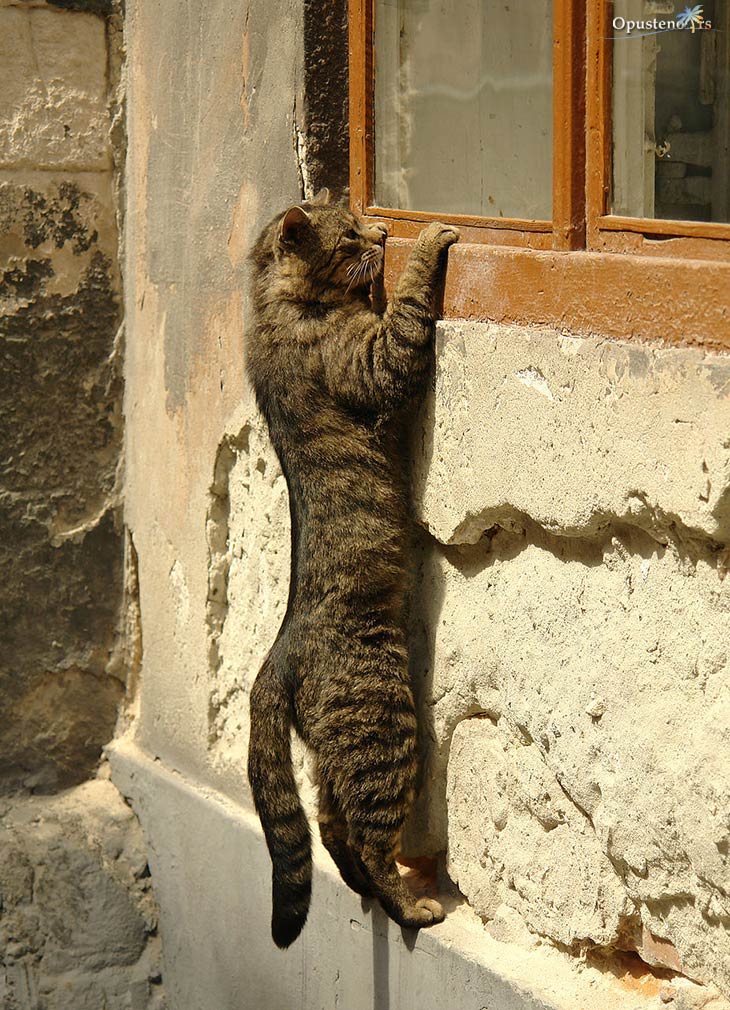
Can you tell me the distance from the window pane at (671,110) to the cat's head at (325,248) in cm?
91

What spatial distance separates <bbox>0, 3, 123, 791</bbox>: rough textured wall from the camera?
16.2 ft

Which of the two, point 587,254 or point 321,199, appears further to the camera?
point 321,199

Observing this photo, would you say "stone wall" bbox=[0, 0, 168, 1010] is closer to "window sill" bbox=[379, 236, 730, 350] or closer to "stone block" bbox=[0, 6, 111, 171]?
"stone block" bbox=[0, 6, 111, 171]

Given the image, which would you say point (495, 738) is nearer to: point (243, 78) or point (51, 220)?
point (243, 78)

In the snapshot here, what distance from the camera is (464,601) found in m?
3.60

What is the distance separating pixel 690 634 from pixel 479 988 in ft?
3.87

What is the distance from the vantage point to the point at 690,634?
281cm

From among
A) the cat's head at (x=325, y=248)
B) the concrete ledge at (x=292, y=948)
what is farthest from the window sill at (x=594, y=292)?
the concrete ledge at (x=292, y=948)

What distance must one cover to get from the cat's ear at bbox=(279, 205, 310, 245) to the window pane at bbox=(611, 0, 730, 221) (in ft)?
3.34

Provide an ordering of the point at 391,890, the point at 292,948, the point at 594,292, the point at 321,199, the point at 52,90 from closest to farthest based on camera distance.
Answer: the point at 594,292
the point at 391,890
the point at 321,199
the point at 292,948
the point at 52,90

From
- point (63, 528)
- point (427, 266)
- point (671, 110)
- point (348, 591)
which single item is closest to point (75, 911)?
point (63, 528)

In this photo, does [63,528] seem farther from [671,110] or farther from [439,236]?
[671,110]

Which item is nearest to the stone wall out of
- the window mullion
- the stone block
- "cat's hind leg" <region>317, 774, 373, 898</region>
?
→ the stone block

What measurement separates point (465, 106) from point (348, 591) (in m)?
1.31
